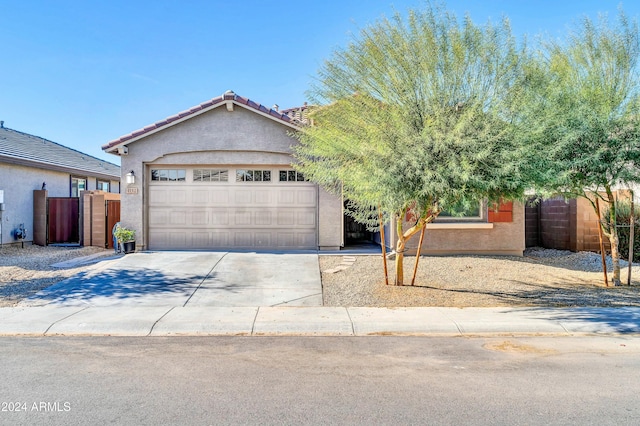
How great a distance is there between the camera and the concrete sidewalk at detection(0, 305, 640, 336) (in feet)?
20.1

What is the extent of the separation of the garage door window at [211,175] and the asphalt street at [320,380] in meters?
7.41

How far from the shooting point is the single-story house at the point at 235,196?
12242mm

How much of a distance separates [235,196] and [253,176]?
0.81 m

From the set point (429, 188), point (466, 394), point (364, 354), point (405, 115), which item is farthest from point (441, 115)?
point (466, 394)

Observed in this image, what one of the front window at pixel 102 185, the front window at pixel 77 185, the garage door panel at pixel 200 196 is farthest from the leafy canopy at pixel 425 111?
the front window at pixel 102 185

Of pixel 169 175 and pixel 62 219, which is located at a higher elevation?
pixel 169 175

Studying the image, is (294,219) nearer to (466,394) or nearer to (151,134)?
(151,134)

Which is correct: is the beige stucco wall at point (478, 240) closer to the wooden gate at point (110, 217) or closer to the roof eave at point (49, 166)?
the wooden gate at point (110, 217)

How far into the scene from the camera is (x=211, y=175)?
12711mm

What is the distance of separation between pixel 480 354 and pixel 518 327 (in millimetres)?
1458

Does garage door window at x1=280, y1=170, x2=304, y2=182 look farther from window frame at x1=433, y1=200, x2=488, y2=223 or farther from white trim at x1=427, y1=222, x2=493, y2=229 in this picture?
window frame at x1=433, y1=200, x2=488, y2=223

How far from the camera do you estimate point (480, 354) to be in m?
5.21

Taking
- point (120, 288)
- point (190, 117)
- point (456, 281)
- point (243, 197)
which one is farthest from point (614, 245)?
point (190, 117)

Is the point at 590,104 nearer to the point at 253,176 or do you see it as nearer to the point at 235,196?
the point at 253,176
